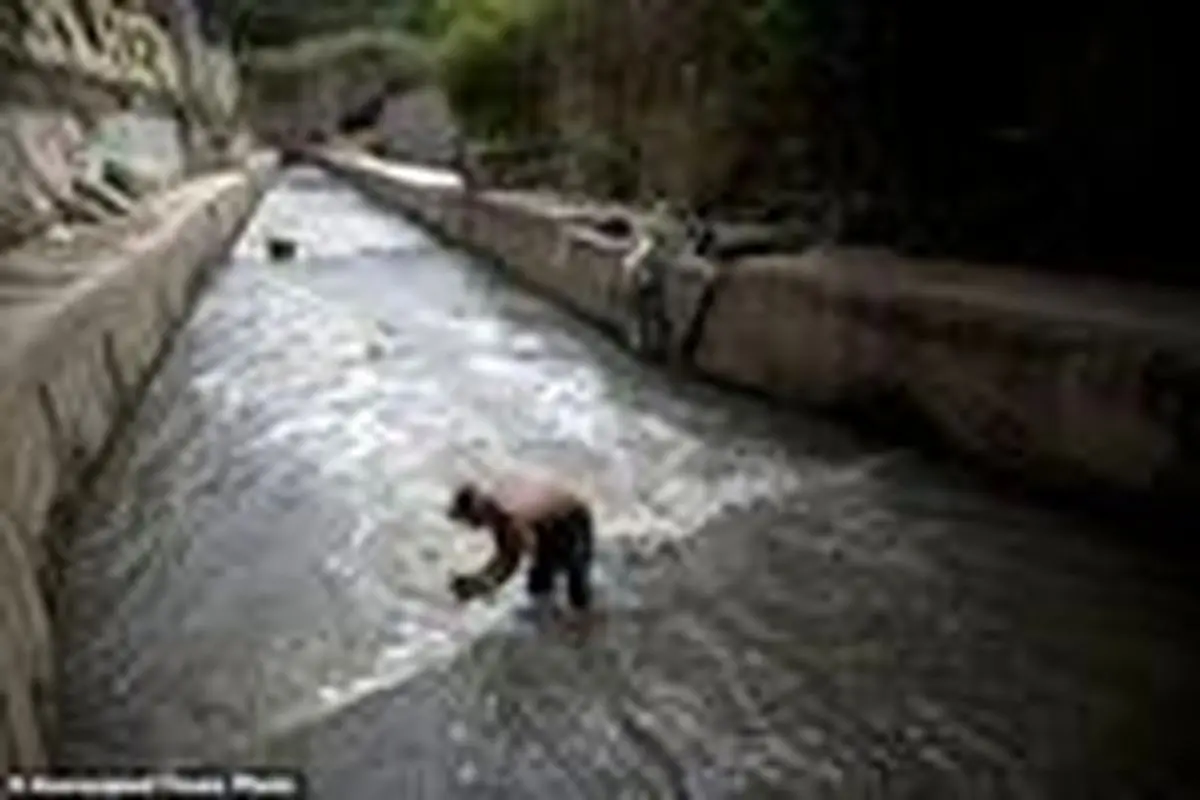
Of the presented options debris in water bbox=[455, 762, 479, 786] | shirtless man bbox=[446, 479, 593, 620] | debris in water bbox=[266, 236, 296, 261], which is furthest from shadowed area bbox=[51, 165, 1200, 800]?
debris in water bbox=[266, 236, 296, 261]

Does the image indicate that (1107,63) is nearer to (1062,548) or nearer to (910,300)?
(910,300)

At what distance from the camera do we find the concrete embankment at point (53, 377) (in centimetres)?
468

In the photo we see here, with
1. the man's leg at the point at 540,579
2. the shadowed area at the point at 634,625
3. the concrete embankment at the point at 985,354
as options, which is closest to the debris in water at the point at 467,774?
the shadowed area at the point at 634,625

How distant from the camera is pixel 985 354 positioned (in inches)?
291

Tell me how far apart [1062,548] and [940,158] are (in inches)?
166

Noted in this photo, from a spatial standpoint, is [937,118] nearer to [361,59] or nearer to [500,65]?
[500,65]

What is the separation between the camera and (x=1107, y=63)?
878 centimetres

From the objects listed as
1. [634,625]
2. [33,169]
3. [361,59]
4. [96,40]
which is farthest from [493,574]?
[361,59]

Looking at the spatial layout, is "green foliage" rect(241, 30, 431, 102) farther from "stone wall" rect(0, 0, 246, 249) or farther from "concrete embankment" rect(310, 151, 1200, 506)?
"concrete embankment" rect(310, 151, 1200, 506)

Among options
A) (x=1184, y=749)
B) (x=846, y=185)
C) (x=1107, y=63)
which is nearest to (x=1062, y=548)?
(x=1184, y=749)

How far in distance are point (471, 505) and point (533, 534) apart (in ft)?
0.97

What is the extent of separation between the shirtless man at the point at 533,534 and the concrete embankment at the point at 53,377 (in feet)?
5.21

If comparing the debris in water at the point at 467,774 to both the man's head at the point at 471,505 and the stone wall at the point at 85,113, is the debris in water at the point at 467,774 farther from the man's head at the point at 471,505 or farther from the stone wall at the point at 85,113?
the stone wall at the point at 85,113

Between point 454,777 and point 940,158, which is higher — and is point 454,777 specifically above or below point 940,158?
below
